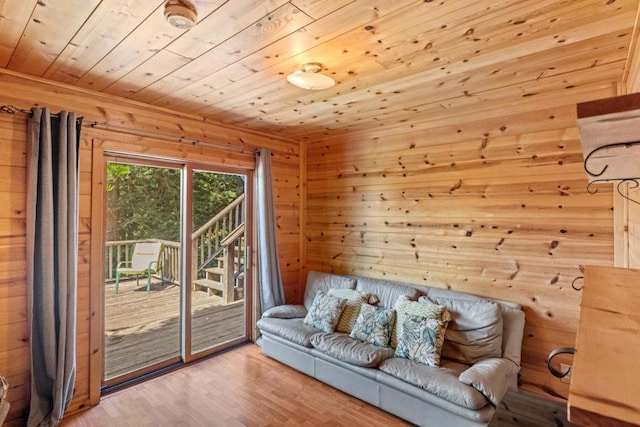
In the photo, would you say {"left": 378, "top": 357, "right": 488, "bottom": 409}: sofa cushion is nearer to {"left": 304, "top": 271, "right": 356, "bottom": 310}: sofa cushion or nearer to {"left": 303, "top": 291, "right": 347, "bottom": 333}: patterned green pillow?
{"left": 303, "top": 291, "right": 347, "bottom": 333}: patterned green pillow

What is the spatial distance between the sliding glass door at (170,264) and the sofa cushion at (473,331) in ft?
7.56

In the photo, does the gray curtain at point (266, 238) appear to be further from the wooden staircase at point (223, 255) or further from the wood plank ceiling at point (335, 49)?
the wood plank ceiling at point (335, 49)

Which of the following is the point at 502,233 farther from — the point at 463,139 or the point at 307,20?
the point at 307,20

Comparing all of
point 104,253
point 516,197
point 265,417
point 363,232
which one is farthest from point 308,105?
point 265,417

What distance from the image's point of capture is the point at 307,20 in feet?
5.42

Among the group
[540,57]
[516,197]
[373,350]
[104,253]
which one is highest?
[540,57]

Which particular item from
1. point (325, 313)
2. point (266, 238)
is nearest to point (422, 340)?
point (325, 313)

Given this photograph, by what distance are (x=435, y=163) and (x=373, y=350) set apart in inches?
73.0

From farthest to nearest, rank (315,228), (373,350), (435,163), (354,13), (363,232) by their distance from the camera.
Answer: (315,228), (363,232), (435,163), (373,350), (354,13)

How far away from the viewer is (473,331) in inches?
106

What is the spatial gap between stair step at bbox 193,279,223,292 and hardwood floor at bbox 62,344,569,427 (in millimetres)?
822

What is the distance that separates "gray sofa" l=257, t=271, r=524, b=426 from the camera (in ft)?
7.35

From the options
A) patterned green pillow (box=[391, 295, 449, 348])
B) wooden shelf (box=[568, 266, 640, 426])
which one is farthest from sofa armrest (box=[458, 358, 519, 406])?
wooden shelf (box=[568, 266, 640, 426])

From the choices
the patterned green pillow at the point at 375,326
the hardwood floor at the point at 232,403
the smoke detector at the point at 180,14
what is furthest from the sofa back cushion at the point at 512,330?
the smoke detector at the point at 180,14
